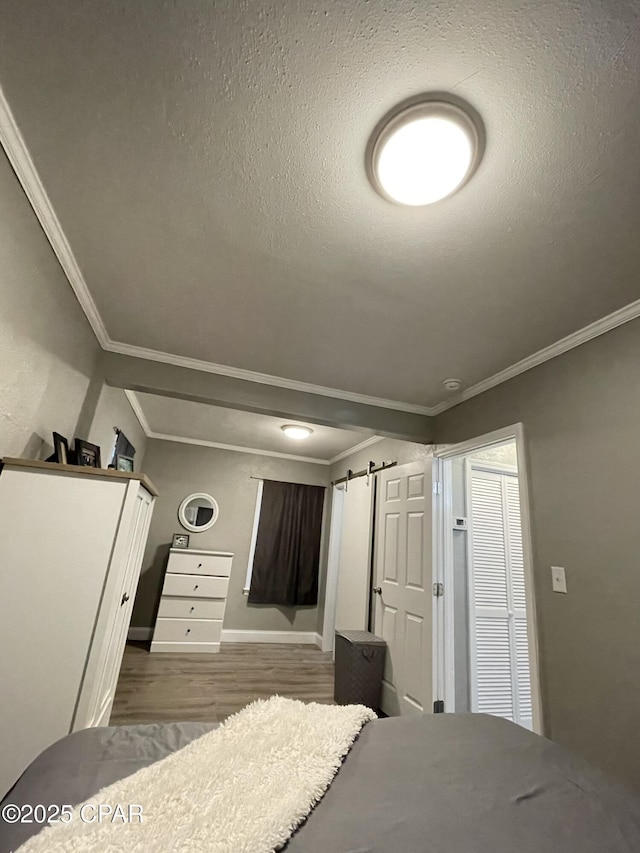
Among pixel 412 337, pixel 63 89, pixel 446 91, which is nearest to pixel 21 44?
pixel 63 89

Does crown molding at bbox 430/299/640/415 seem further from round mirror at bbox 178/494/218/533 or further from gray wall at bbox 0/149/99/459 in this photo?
round mirror at bbox 178/494/218/533

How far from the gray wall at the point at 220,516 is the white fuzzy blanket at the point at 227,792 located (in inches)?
157

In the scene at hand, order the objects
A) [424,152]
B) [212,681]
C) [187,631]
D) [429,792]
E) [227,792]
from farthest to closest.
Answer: [187,631]
[212,681]
[424,152]
[429,792]
[227,792]

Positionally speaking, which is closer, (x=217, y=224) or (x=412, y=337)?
(x=217, y=224)

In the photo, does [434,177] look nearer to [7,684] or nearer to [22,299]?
[22,299]

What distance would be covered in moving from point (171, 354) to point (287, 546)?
3.41 meters

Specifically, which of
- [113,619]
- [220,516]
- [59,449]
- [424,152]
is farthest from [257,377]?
[220,516]

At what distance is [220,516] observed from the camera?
201 inches

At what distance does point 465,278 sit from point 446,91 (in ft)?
2.57

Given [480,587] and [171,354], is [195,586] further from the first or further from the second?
[480,587]

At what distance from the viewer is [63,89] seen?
1.10 meters

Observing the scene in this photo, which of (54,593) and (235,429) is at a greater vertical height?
(235,429)

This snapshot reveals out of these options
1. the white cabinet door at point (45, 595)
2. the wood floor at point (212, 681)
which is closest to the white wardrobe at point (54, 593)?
the white cabinet door at point (45, 595)

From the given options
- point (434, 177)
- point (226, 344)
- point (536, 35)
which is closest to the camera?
point (536, 35)
